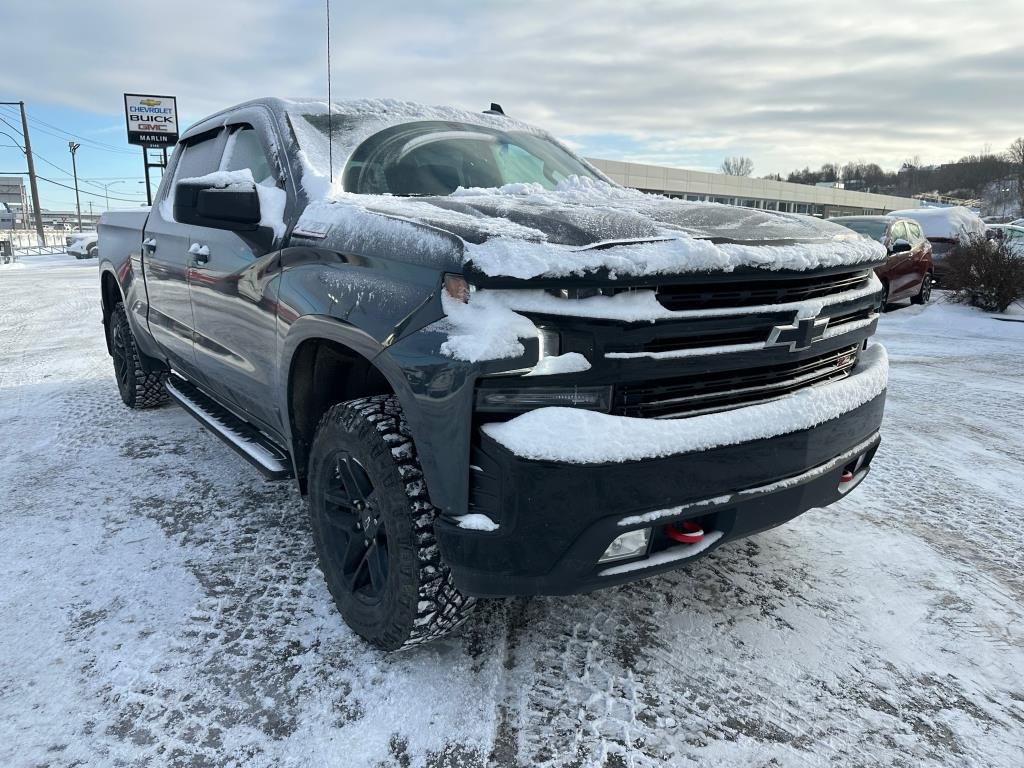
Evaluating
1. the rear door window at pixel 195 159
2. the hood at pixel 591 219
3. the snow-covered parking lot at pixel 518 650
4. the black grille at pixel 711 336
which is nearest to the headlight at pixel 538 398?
the black grille at pixel 711 336

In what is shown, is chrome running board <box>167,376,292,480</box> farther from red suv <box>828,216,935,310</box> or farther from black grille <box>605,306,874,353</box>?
red suv <box>828,216,935,310</box>

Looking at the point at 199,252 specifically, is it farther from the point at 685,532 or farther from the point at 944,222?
the point at 944,222

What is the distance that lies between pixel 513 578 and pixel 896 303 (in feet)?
38.8

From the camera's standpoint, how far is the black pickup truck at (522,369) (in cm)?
174

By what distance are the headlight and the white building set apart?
27.7m

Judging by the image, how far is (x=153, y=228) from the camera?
4.05 m

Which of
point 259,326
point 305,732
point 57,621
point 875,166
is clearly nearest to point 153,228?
point 259,326

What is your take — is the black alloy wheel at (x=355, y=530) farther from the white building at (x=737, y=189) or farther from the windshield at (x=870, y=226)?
the white building at (x=737, y=189)

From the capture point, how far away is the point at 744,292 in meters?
1.94

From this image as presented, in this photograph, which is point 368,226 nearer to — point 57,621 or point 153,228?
point 57,621

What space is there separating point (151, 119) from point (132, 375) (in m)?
24.9

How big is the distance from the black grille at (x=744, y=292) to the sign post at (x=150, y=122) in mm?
26660

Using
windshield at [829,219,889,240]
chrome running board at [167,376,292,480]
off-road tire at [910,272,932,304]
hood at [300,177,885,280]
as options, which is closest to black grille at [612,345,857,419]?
hood at [300,177,885,280]

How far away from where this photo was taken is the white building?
37.2 metres
